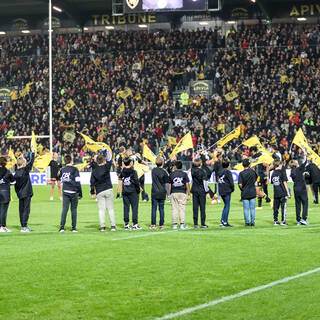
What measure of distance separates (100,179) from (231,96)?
2984cm

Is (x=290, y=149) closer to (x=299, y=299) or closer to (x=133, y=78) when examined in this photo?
(x=133, y=78)

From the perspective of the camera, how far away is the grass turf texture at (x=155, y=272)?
30.5ft

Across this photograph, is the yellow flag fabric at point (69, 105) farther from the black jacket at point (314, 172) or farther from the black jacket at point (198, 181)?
the black jacket at point (198, 181)

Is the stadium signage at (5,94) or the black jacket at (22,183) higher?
the stadium signage at (5,94)

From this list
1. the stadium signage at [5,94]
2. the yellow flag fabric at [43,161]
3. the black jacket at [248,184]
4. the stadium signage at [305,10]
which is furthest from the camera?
the stadium signage at [5,94]

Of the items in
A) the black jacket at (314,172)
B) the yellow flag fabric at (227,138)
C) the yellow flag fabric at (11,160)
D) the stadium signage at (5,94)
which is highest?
the stadium signage at (5,94)

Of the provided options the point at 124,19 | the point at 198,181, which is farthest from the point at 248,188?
the point at 124,19

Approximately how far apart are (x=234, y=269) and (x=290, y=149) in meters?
29.0

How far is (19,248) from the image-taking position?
1530 cm

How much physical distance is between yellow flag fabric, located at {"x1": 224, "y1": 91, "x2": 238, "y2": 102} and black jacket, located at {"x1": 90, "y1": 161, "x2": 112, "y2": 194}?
29518 mm

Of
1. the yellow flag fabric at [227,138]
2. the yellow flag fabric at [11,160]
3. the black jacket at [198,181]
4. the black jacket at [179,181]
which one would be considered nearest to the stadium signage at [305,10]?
the yellow flag fabric at [227,138]

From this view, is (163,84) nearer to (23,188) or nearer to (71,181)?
(23,188)

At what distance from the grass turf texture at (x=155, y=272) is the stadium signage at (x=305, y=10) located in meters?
35.5

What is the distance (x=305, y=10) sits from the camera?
5275 cm
